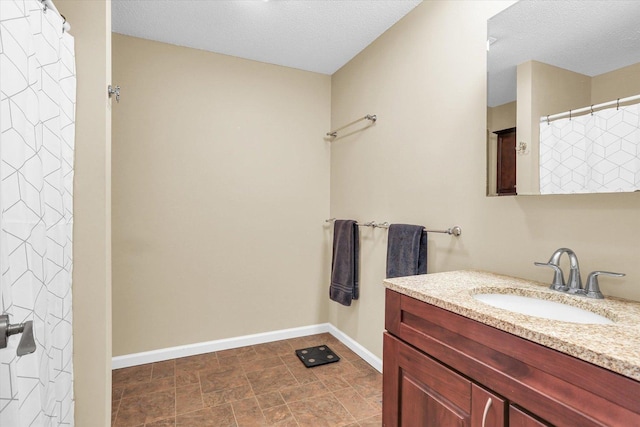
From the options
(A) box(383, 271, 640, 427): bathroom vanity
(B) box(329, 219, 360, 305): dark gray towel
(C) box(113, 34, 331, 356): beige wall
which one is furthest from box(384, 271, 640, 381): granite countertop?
(C) box(113, 34, 331, 356): beige wall

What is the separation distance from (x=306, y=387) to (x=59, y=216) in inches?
64.0

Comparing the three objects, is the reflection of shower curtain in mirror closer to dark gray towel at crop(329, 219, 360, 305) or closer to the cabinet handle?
the cabinet handle

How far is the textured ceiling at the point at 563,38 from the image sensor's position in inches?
42.2

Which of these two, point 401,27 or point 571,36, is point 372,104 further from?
point 571,36

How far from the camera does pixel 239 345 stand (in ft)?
8.64

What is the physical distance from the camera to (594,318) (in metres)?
1.00

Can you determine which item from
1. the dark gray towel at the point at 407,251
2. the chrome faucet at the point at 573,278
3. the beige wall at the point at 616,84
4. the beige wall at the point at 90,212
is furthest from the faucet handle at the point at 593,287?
the beige wall at the point at 90,212

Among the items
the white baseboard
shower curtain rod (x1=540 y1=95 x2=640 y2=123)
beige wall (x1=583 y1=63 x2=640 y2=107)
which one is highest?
beige wall (x1=583 y1=63 x2=640 y2=107)

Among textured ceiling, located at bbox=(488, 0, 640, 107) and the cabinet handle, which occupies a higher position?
textured ceiling, located at bbox=(488, 0, 640, 107)

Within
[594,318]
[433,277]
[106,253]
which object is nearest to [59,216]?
[106,253]

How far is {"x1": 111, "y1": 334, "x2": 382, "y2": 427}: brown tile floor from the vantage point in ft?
5.73

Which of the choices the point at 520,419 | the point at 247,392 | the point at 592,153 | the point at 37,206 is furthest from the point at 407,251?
the point at 37,206

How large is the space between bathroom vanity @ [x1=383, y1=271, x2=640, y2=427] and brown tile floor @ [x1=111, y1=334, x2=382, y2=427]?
0.71 m

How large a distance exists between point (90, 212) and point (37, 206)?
1.32 feet
